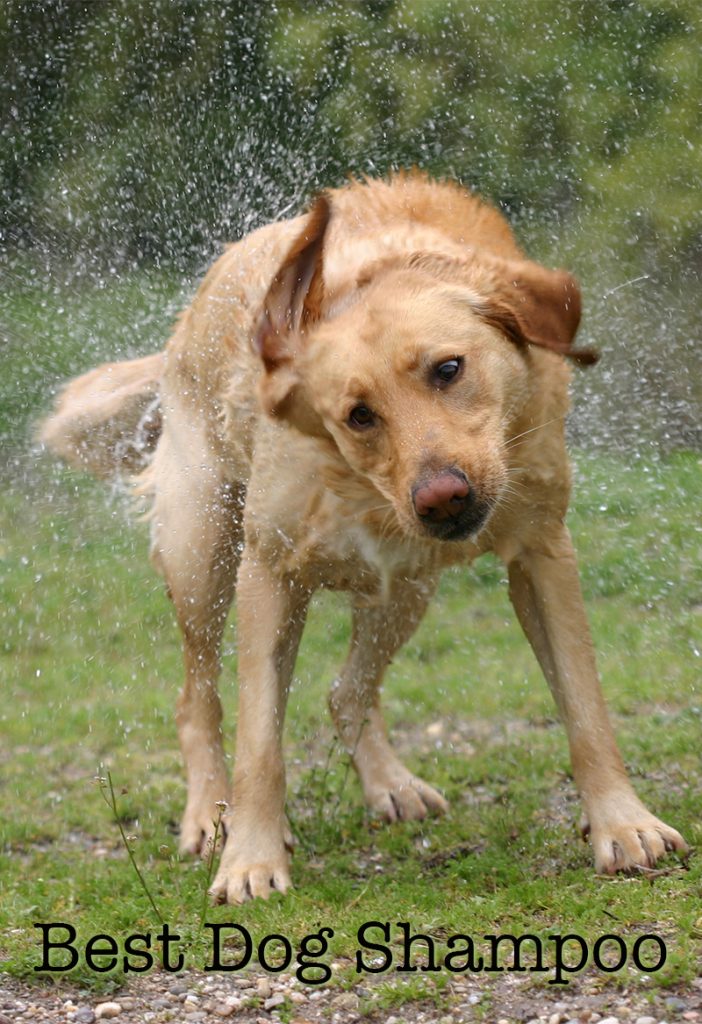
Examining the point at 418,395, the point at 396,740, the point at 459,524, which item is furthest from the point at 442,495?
the point at 396,740

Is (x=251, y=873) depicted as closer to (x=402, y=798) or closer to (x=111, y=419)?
(x=402, y=798)

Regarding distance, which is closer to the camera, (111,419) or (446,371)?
(446,371)

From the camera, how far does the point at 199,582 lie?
5938 mm

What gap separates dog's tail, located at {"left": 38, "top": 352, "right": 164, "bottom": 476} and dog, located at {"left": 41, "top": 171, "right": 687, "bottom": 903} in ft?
1.38

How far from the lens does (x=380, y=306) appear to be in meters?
4.32

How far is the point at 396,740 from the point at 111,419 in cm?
204

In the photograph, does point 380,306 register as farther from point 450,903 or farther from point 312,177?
point 312,177

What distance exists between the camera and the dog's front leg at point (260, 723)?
16.5 ft

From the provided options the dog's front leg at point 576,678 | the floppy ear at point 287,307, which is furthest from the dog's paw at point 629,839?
the floppy ear at point 287,307

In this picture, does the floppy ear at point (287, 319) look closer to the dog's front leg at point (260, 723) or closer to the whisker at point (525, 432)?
the whisker at point (525, 432)

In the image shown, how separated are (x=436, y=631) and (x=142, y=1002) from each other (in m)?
5.01

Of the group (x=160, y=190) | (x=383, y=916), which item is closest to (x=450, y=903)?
(x=383, y=916)

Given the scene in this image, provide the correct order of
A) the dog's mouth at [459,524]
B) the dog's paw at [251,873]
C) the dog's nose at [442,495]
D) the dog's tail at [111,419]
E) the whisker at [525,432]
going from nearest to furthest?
the dog's nose at [442,495] < the dog's mouth at [459,524] < the whisker at [525,432] < the dog's paw at [251,873] < the dog's tail at [111,419]

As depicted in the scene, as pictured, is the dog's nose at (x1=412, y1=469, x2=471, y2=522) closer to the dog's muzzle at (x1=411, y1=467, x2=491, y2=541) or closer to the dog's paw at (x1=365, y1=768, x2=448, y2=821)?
the dog's muzzle at (x1=411, y1=467, x2=491, y2=541)
